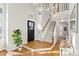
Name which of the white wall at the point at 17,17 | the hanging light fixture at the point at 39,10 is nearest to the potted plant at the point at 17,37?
the white wall at the point at 17,17

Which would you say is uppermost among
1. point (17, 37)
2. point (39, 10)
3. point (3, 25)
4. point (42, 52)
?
point (39, 10)

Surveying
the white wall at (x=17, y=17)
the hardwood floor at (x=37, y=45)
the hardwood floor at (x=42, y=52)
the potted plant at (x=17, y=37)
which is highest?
the white wall at (x=17, y=17)

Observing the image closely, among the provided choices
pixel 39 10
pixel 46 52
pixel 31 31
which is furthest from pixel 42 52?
pixel 39 10

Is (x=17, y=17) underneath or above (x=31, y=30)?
above

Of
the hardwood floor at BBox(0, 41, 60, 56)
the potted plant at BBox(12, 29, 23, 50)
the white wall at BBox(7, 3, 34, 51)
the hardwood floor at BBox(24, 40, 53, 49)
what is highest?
the white wall at BBox(7, 3, 34, 51)

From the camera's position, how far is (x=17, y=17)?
3.95ft

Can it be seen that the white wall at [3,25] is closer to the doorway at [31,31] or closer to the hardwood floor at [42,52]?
the hardwood floor at [42,52]

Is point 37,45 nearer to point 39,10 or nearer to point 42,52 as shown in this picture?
point 42,52

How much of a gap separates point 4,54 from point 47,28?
1.67ft

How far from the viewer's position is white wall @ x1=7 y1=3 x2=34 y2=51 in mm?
1198

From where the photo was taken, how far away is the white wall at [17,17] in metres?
1.20

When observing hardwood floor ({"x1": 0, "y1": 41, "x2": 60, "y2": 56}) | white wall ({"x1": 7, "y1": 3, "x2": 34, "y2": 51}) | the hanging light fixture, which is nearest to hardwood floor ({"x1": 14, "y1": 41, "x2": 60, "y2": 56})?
hardwood floor ({"x1": 0, "y1": 41, "x2": 60, "y2": 56})

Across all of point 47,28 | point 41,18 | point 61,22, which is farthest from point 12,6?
point 61,22

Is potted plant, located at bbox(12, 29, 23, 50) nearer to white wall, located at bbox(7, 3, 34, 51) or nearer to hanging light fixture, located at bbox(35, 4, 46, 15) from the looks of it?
white wall, located at bbox(7, 3, 34, 51)
